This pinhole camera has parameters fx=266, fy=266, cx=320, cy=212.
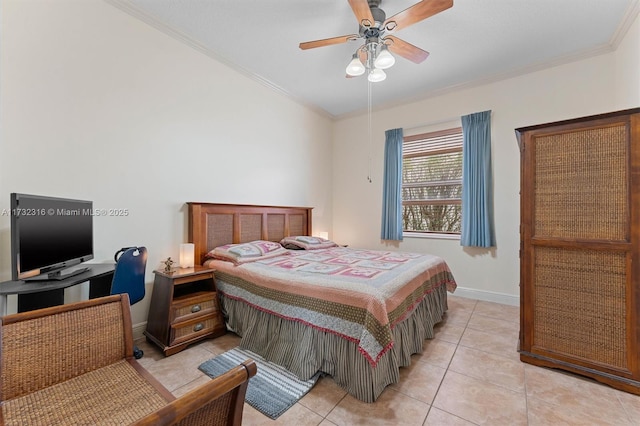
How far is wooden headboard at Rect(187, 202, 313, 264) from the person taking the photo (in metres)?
2.91

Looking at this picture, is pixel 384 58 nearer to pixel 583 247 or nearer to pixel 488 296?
pixel 583 247

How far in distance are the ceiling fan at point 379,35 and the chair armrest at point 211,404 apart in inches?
94.0

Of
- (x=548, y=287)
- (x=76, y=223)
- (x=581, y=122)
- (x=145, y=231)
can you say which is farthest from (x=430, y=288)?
(x=76, y=223)

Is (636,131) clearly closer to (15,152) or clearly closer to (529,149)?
(529,149)

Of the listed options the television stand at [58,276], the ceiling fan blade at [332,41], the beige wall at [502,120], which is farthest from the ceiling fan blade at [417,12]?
the television stand at [58,276]

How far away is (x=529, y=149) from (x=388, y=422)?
217cm

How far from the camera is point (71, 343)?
1068 mm

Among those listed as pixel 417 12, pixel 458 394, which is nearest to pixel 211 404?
pixel 458 394

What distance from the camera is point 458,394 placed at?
69.0 inches

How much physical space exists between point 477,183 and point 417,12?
95.2 inches

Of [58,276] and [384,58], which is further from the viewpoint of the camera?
[384,58]

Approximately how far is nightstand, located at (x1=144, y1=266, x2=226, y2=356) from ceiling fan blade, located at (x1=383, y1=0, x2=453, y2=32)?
2731mm

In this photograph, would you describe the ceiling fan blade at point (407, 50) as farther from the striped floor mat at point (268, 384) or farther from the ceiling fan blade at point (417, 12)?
the striped floor mat at point (268, 384)

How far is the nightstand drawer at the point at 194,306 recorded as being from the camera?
7.51 feet
